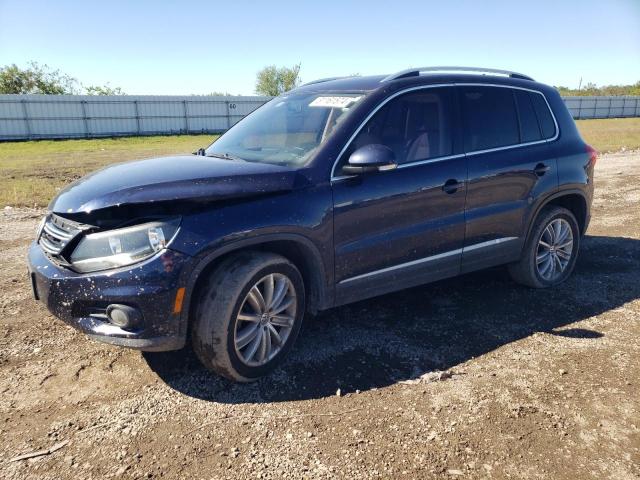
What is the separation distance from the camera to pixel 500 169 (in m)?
4.33

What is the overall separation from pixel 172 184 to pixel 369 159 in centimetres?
126

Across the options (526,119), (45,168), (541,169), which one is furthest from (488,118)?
(45,168)

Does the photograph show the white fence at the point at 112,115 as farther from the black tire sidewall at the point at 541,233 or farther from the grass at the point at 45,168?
the black tire sidewall at the point at 541,233

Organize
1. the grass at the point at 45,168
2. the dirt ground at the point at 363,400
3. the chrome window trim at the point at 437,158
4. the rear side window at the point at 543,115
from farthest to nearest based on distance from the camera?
the grass at the point at 45,168 → the rear side window at the point at 543,115 → the chrome window trim at the point at 437,158 → the dirt ground at the point at 363,400

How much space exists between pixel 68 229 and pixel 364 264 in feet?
6.36

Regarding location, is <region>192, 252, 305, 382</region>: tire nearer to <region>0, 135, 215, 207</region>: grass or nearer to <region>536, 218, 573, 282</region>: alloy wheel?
<region>536, 218, 573, 282</region>: alloy wheel

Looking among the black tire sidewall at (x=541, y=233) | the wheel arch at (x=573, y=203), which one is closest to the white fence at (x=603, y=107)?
the wheel arch at (x=573, y=203)

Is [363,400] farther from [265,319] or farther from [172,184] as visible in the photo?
[172,184]

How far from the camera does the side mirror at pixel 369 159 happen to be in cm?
337

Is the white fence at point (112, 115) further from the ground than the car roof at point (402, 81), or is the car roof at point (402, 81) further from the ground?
the white fence at point (112, 115)

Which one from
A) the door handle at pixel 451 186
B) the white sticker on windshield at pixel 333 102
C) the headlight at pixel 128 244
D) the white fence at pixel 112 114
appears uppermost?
the white fence at pixel 112 114

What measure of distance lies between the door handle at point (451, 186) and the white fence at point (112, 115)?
99.9ft

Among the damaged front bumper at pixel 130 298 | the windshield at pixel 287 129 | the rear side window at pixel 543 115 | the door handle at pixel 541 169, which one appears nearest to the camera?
the damaged front bumper at pixel 130 298

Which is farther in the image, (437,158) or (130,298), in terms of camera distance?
(437,158)
